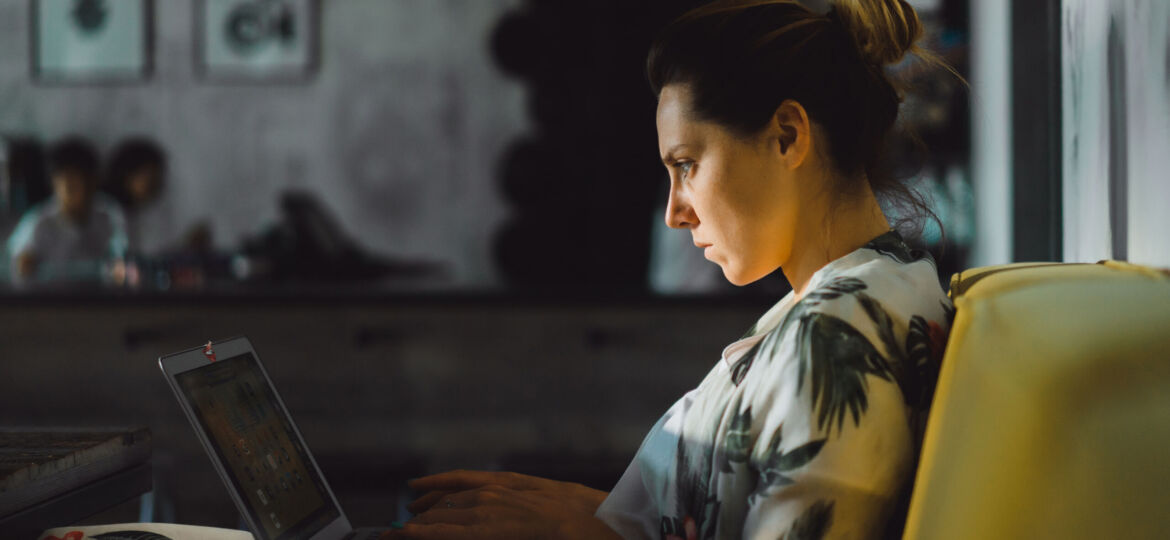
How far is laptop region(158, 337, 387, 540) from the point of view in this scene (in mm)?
887

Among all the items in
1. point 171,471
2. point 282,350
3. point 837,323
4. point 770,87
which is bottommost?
point 171,471

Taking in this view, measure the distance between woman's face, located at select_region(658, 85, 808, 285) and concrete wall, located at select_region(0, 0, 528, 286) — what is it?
404 cm

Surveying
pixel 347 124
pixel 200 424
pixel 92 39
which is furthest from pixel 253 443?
pixel 92 39

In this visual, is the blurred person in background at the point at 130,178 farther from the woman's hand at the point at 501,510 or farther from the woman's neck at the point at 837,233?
the woman's neck at the point at 837,233

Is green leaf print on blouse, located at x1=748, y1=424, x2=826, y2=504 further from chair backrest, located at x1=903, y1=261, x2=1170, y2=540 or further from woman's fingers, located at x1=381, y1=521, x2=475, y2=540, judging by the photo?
woman's fingers, located at x1=381, y1=521, x2=475, y2=540

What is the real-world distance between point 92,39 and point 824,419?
539 cm

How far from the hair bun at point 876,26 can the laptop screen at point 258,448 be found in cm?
76

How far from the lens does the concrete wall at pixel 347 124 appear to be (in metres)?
5.02

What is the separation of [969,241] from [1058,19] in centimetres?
257

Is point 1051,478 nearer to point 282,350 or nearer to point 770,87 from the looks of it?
point 770,87

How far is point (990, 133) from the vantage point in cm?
293

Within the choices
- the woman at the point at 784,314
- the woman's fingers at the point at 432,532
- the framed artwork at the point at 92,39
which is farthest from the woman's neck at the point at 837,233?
the framed artwork at the point at 92,39

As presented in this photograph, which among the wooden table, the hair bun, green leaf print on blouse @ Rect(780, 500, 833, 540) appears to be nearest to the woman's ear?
the hair bun

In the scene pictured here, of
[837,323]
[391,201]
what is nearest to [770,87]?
[837,323]
